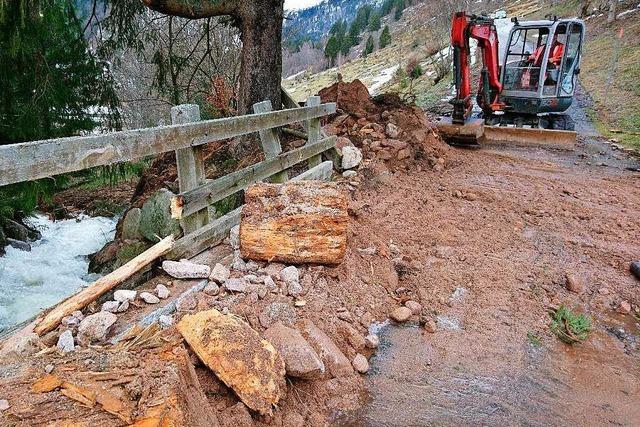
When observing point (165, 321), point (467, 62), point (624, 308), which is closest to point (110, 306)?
point (165, 321)

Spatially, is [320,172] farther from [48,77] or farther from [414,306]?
[48,77]

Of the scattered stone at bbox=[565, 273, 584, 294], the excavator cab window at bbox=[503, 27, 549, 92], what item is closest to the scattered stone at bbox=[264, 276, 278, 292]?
the scattered stone at bbox=[565, 273, 584, 294]

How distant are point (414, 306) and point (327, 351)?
3.18ft

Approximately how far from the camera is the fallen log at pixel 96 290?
2.37 m

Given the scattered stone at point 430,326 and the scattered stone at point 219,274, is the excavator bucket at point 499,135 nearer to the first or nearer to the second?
the scattered stone at point 430,326

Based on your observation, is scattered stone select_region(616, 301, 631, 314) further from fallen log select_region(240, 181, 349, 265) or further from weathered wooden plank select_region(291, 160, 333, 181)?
weathered wooden plank select_region(291, 160, 333, 181)

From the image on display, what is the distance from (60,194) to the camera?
1205 centimetres

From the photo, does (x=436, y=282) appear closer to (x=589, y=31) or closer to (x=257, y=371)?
(x=257, y=371)

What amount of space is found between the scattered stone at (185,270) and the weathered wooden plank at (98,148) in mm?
802

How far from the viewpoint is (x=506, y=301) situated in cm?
343

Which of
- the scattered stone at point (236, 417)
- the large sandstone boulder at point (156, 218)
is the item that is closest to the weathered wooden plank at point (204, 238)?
Answer: the scattered stone at point (236, 417)

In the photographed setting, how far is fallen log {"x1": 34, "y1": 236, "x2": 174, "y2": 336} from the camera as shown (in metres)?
2.37

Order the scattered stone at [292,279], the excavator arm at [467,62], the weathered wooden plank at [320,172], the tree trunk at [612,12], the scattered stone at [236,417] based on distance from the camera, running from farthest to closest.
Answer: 1. the tree trunk at [612,12]
2. the excavator arm at [467,62]
3. the weathered wooden plank at [320,172]
4. the scattered stone at [292,279]
5. the scattered stone at [236,417]

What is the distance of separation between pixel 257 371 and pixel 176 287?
3.60ft
